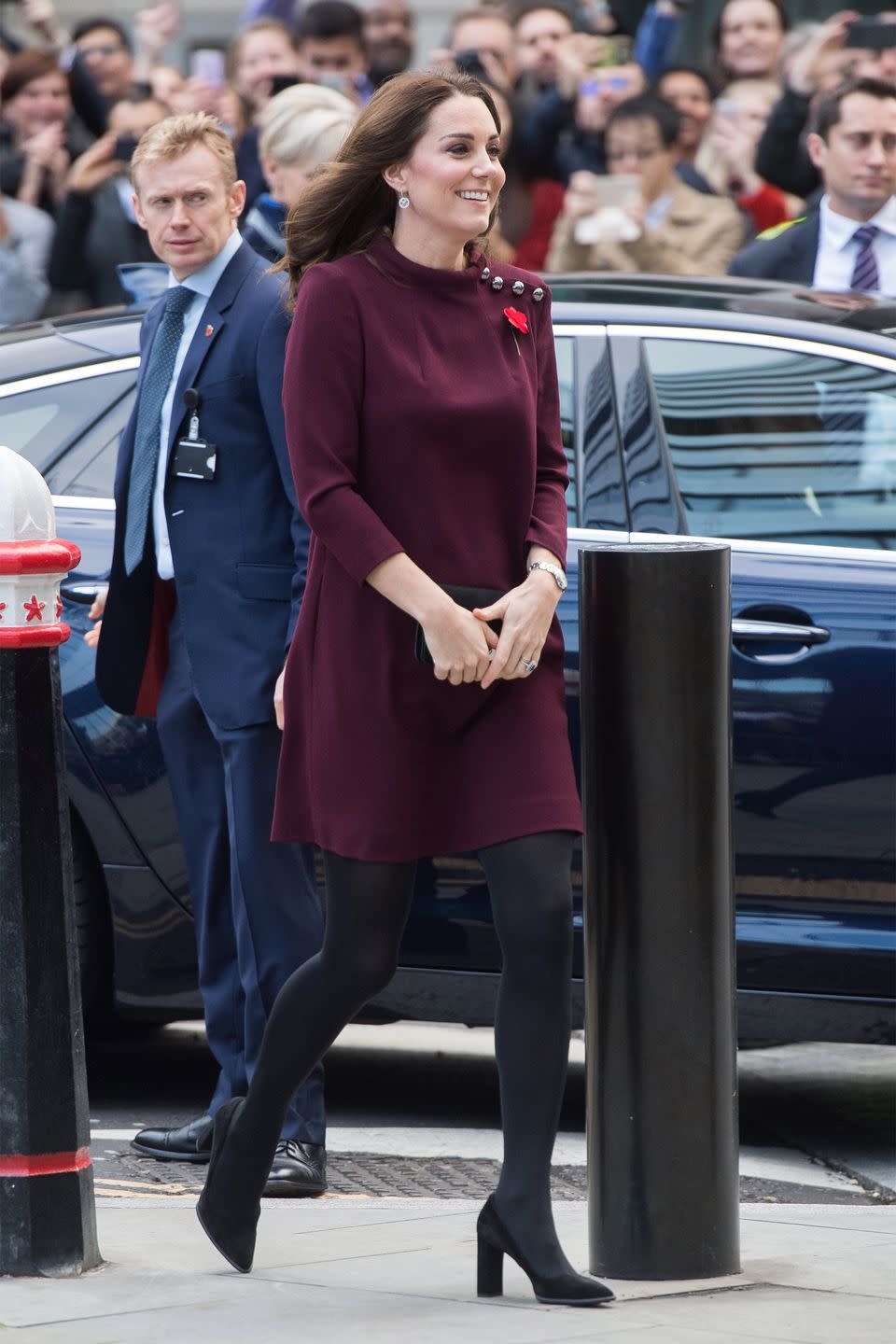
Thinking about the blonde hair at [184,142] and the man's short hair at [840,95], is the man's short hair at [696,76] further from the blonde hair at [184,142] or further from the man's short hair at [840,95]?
the blonde hair at [184,142]

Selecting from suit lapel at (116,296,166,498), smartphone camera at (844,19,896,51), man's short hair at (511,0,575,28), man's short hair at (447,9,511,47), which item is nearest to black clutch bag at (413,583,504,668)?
suit lapel at (116,296,166,498)

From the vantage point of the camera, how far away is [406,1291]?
12.2 feet

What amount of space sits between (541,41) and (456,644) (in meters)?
7.29

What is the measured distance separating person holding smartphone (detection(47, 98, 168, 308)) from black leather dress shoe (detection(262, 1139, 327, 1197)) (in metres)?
4.65

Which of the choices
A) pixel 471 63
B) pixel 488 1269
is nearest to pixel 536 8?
pixel 471 63

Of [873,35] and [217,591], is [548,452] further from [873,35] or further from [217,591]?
[873,35]

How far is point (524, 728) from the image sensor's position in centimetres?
362

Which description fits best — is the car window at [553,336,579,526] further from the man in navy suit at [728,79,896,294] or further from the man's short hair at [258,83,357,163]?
the man in navy suit at [728,79,896,294]

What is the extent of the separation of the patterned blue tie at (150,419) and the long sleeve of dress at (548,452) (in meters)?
1.16

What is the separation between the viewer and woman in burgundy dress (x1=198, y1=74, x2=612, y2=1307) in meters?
3.56

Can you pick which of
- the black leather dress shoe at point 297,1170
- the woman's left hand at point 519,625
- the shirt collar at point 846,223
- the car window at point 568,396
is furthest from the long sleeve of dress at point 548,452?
the shirt collar at point 846,223

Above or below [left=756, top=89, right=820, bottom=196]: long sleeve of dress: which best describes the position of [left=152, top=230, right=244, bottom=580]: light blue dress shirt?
below

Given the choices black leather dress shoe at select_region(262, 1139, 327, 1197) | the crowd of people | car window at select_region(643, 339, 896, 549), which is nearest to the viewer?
black leather dress shoe at select_region(262, 1139, 327, 1197)

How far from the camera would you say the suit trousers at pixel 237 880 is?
15.2 feet
